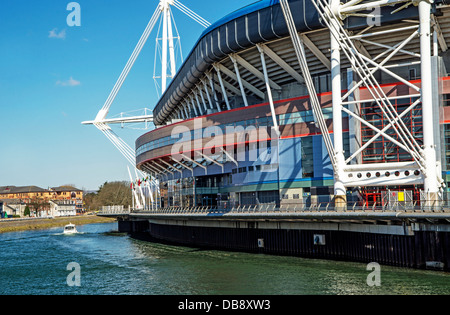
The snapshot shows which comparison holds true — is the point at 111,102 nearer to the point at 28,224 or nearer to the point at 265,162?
the point at 28,224

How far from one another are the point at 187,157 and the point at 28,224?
62383 mm

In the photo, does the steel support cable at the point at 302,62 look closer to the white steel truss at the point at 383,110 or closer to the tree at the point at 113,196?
the white steel truss at the point at 383,110

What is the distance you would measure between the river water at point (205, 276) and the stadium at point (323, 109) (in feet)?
18.1

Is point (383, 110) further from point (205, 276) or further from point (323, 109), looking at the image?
point (205, 276)

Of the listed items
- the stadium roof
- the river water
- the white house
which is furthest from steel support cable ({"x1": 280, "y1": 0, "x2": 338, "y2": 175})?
the white house

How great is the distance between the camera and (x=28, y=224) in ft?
351

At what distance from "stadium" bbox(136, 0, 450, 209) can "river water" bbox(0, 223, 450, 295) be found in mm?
5502

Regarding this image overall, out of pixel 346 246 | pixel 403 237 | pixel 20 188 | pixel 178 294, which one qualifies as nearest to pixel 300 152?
pixel 346 246

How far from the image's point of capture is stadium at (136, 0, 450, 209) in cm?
3797

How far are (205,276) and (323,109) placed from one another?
823 inches

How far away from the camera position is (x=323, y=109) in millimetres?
45031

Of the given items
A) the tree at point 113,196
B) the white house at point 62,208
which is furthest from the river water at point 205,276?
the white house at point 62,208

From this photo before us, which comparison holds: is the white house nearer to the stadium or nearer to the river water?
the stadium

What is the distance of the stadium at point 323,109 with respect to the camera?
125 feet
